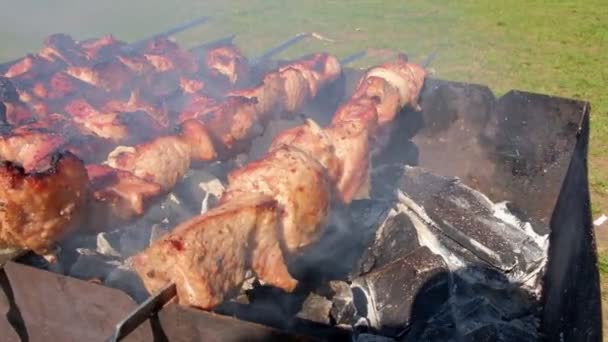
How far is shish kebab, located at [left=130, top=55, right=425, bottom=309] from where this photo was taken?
2.25 meters

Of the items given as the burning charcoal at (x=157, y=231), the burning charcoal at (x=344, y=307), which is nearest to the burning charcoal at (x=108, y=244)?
the burning charcoal at (x=157, y=231)

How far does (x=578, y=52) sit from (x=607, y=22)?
1802 millimetres

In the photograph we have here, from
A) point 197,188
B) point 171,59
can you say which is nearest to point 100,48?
point 171,59

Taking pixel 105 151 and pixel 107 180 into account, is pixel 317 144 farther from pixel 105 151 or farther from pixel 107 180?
pixel 105 151

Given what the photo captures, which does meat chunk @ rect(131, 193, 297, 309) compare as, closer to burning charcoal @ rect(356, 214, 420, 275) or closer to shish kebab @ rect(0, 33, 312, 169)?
burning charcoal @ rect(356, 214, 420, 275)

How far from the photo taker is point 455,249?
304 cm

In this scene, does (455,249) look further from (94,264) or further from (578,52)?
(578,52)

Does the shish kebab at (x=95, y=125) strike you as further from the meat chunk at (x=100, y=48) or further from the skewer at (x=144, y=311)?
the skewer at (x=144, y=311)

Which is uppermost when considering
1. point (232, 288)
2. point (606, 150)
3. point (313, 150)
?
point (313, 150)

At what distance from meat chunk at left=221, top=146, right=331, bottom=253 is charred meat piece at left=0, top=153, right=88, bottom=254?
2.17 feet

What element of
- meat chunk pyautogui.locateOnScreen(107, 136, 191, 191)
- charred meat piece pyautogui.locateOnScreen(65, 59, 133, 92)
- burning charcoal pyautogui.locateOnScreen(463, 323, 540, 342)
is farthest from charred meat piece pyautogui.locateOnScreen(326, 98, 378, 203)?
charred meat piece pyautogui.locateOnScreen(65, 59, 133, 92)

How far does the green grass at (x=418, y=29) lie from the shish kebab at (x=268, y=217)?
460cm

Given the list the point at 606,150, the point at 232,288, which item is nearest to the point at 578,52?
the point at 606,150

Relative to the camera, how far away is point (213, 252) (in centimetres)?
229
